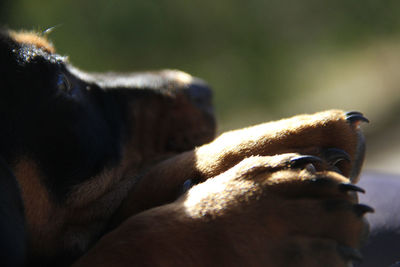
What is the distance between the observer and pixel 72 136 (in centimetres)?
122

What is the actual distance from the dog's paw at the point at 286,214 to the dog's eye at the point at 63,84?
1.56ft

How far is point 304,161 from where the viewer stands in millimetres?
999

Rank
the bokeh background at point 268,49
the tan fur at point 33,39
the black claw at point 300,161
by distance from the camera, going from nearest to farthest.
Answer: the black claw at point 300,161
the tan fur at point 33,39
the bokeh background at point 268,49

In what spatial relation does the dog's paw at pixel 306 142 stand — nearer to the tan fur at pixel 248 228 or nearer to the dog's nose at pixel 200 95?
the tan fur at pixel 248 228

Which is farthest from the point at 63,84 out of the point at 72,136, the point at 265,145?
the point at 265,145

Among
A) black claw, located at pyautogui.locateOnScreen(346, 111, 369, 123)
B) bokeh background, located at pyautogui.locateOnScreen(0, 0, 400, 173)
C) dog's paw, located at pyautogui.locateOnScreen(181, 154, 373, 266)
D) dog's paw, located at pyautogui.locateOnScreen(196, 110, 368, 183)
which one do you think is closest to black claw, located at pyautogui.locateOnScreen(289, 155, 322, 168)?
dog's paw, located at pyautogui.locateOnScreen(181, 154, 373, 266)

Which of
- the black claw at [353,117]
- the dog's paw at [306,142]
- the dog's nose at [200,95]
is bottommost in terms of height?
the dog's paw at [306,142]

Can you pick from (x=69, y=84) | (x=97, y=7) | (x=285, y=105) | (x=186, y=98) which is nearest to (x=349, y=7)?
(x=285, y=105)

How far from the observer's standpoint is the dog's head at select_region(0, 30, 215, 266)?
112cm

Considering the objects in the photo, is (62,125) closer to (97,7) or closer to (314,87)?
(97,7)

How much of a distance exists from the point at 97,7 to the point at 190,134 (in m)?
3.27

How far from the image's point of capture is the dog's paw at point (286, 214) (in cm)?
88

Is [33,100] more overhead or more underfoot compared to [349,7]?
more underfoot

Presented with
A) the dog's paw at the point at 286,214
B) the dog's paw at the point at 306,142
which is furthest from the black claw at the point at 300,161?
the dog's paw at the point at 306,142
